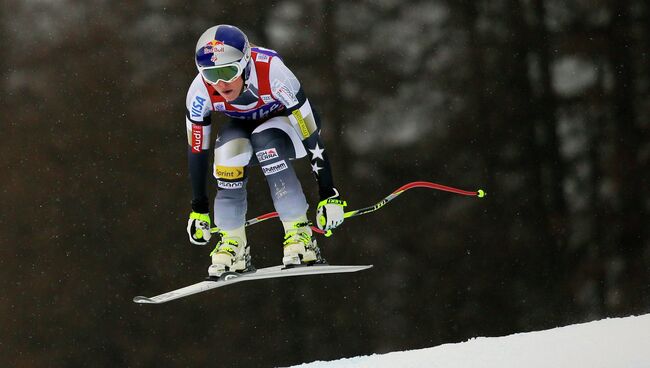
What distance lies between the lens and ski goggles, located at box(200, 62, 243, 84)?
15.5ft

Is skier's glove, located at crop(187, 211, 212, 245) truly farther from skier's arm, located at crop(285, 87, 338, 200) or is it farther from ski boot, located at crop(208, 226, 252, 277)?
skier's arm, located at crop(285, 87, 338, 200)

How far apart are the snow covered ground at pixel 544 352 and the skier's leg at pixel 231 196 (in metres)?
1.81

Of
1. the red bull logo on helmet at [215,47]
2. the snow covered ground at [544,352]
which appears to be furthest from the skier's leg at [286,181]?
the snow covered ground at [544,352]

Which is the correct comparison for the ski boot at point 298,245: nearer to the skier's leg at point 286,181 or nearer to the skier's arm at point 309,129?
the skier's leg at point 286,181

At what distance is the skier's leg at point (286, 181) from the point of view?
16.5 ft

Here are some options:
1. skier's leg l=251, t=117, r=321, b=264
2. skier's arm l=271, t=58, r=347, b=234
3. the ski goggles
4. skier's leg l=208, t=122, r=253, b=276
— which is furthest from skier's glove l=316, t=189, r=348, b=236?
the ski goggles

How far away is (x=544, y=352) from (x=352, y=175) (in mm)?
3655

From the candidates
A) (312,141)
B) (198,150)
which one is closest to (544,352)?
(312,141)

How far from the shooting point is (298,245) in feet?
16.8

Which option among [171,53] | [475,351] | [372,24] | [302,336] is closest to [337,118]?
[372,24]

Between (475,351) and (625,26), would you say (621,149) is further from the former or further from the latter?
(475,351)

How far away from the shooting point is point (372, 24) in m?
9.38

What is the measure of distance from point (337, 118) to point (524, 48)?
246 centimetres

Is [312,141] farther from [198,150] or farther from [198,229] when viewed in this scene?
[198,229]
